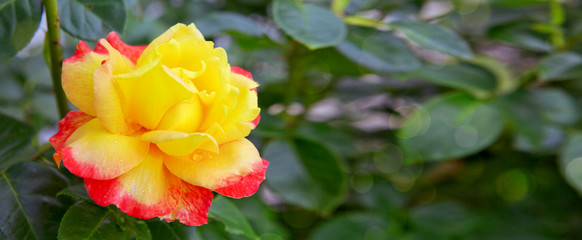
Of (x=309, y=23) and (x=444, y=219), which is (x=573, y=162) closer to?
(x=444, y=219)

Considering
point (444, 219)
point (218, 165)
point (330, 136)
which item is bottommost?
point (444, 219)

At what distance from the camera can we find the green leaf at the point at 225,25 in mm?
547

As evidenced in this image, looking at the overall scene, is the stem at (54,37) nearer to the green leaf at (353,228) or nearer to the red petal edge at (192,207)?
the red petal edge at (192,207)

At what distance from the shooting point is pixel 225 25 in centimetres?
56

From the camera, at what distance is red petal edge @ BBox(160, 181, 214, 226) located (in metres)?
0.28

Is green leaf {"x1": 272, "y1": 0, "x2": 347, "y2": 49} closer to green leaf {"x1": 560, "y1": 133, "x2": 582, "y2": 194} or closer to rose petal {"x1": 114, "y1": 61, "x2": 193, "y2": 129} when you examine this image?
rose petal {"x1": 114, "y1": 61, "x2": 193, "y2": 129}

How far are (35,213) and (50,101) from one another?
1.54ft

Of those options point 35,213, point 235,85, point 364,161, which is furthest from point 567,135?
point 35,213

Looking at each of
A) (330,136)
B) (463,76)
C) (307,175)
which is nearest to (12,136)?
(307,175)

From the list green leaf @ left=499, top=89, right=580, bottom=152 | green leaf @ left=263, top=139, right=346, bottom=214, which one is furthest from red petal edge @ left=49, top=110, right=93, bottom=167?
green leaf @ left=499, top=89, right=580, bottom=152

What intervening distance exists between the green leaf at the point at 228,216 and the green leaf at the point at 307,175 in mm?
190

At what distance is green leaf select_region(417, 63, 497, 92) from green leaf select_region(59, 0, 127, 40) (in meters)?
0.41

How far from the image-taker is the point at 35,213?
12.1 inches

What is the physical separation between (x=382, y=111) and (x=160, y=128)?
26.1 inches
